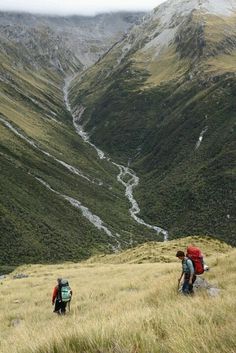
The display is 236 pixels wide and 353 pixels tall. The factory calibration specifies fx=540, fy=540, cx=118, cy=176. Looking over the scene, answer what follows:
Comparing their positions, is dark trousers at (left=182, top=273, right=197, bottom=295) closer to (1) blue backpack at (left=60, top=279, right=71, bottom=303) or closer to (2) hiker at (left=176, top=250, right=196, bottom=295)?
(2) hiker at (left=176, top=250, right=196, bottom=295)

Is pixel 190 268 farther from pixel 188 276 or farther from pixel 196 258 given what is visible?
pixel 196 258

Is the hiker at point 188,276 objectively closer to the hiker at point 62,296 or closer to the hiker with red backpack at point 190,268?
the hiker with red backpack at point 190,268

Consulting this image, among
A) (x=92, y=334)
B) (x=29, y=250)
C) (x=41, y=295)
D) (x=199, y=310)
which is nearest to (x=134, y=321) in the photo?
(x=199, y=310)

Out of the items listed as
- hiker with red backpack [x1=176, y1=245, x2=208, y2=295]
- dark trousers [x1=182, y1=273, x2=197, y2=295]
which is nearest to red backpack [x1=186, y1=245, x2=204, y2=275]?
hiker with red backpack [x1=176, y1=245, x2=208, y2=295]

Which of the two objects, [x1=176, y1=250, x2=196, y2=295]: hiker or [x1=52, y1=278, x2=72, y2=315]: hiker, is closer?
[x1=176, y1=250, x2=196, y2=295]: hiker

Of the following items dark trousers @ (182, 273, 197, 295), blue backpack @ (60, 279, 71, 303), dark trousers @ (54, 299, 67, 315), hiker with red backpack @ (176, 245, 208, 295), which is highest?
hiker with red backpack @ (176, 245, 208, 295)

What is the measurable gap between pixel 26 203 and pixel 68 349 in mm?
191077

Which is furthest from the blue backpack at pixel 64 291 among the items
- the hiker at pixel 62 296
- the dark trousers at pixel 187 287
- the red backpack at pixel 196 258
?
the dark trousers at pixel 187 287

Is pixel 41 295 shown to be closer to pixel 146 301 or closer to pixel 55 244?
pixel 146 301

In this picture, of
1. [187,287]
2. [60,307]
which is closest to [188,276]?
[187,287]

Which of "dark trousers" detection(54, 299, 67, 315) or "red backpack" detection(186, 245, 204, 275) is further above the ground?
"red backpack" detection(186, 245, 204, 275)

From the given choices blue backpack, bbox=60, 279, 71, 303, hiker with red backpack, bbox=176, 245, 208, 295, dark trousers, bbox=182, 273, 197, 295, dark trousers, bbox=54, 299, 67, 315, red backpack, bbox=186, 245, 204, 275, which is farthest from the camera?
dark trousers, bbox=54, 299, 67, 315

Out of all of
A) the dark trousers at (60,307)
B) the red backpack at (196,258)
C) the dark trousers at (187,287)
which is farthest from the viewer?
the dark trousers at (60,307)

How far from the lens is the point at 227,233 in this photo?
186875 mm
